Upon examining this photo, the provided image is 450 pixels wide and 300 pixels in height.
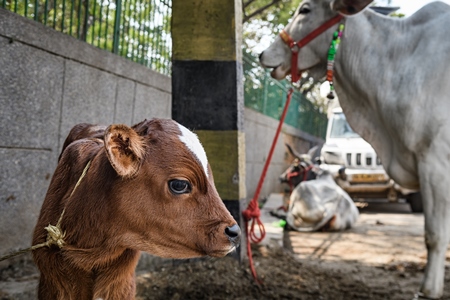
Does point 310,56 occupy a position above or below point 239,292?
above

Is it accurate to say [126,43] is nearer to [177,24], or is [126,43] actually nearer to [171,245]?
[177,24]

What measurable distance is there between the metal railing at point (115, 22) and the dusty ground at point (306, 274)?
Result: 1.85m

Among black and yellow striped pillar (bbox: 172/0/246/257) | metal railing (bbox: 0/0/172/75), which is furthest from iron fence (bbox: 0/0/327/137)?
black and yellow striped pillar (bbox: 172/0/246/257)

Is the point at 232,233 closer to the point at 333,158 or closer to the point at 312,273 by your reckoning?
the point at 312,273

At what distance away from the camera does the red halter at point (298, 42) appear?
4.51 m

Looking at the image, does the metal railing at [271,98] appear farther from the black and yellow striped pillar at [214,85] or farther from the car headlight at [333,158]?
the black and yellow striped pillar at [214,85]

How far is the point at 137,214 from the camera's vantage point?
1.64 metres

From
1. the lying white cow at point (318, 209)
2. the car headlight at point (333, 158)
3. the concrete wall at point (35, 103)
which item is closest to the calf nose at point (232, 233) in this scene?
the concrete wall at point (35, 103)

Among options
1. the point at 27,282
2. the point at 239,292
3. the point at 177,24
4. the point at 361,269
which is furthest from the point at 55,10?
the point at 361,269

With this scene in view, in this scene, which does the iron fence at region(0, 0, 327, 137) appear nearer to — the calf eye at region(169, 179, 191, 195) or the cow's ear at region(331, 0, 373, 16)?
the cow's ear at region(331, 0, 373, 16)

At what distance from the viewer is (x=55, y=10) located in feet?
13.3

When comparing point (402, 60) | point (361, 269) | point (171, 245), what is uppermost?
point (402, 60)

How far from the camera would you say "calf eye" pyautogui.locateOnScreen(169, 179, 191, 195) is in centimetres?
162

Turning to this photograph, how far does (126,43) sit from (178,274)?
2417 mm
